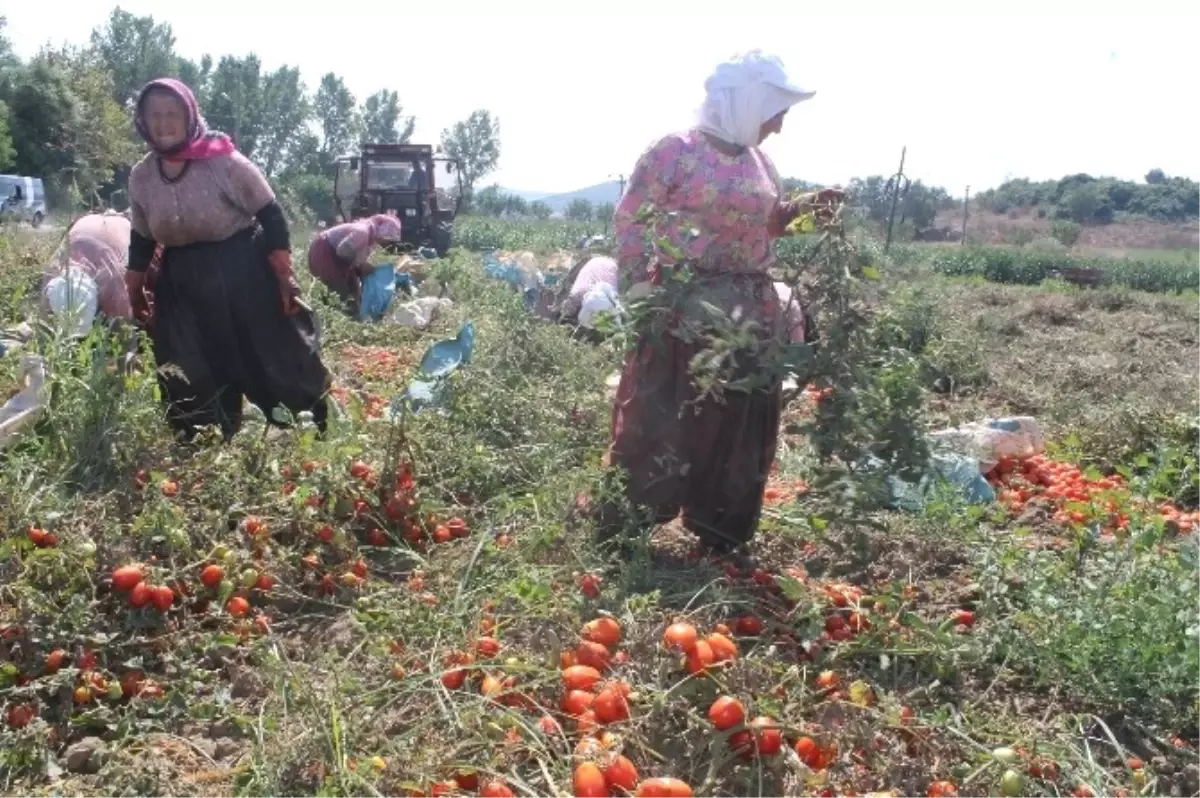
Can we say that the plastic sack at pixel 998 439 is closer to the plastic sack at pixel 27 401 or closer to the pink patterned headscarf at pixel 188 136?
the pink patterned headscarf at pixel 188 136

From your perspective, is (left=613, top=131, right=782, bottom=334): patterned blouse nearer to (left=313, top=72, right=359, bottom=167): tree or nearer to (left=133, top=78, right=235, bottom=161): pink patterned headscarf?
(left=133, top=78, right=235, bottom=161): pink patterned headscarf

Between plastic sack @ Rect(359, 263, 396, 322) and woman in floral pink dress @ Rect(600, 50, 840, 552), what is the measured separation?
5604 millimetres

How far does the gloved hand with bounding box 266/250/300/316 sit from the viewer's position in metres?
3.93

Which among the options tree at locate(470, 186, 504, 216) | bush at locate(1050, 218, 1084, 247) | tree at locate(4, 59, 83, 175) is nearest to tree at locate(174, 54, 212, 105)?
tree at locate(470, 186, 504, 216)

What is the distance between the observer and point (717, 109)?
10.4 ft

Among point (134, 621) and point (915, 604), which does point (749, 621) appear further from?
point (134, 621)

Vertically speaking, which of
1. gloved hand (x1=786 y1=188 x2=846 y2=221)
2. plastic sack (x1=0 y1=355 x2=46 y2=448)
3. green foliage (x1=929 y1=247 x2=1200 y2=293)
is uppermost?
gloved hand (x1=786 y1=188 x2=846 y2=221)

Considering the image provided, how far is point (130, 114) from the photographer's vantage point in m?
5.33

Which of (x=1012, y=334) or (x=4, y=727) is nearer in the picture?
(x=4, y=727)

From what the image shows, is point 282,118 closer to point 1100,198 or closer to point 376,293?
point 1100,198

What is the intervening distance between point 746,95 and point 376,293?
19.8 ft

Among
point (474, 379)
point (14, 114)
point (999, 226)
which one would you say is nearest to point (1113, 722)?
point (474, 379)

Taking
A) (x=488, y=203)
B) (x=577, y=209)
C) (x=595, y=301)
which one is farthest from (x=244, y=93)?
(x=595, y=301)

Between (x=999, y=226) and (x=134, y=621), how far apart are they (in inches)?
1771
